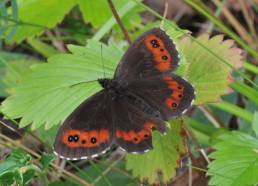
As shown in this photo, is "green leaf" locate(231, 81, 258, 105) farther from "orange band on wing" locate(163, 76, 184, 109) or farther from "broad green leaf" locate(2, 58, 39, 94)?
"broad green leaf" locate(2, 58, 39, 94)

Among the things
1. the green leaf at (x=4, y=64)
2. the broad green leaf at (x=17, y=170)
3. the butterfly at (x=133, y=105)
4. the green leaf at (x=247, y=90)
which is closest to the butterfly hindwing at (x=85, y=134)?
the butterfly at (x=133, y=105)

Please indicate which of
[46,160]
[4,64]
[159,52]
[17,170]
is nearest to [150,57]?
[159,52]

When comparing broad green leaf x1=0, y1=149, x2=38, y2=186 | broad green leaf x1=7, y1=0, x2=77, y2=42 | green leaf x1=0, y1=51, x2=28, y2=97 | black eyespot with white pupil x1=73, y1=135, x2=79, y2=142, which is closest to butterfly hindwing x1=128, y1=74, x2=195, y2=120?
black eyespot with white pupil x1=73, y1=135, x2=79, y2=142

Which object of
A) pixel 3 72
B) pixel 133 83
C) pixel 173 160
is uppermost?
pixel 133 83

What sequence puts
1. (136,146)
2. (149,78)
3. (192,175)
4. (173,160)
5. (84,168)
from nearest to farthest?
1. (136,146)
2. (149,78)
3. (173,160)
4. (192,175)
5. (84,168)

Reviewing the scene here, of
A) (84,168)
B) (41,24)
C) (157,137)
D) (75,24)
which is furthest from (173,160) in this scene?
(75,24)

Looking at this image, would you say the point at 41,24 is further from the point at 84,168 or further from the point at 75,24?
the point at 84,168

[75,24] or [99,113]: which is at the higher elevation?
[99,113]

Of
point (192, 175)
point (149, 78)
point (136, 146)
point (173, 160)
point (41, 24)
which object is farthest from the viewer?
point (41, 24)
